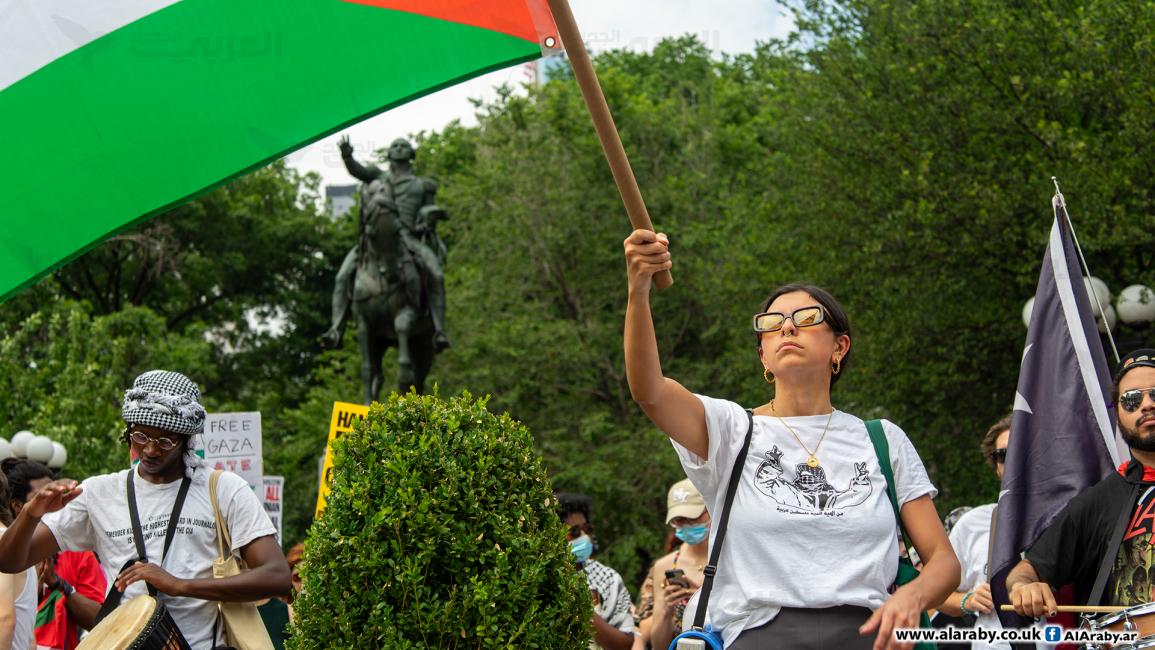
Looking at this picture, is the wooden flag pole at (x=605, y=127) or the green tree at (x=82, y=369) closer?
the wooden flag pole at (x=605, y=127)

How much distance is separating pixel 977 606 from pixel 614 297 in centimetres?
2300

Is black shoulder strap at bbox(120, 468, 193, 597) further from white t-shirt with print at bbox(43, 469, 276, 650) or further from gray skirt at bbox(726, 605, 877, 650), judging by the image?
gray skirt at bbox(726, 605, 877, 650)

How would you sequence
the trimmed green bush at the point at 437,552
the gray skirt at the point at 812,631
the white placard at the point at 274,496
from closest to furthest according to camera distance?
the gray skirt at the point at 812,631
the trimmed green bush at the point at 437,552
the white placard at the point at 274,496

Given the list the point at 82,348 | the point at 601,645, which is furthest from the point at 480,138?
the point at 601,645

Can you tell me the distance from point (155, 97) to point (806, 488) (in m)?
3.13

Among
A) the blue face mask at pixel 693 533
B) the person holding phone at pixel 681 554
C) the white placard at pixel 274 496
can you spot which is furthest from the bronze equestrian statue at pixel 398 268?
the blue face mask at pixel 693 533

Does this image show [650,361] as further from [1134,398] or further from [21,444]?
[21,444]

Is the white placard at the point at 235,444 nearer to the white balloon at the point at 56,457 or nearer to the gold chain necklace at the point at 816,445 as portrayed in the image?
the gold chain necklace at the point at 816,445

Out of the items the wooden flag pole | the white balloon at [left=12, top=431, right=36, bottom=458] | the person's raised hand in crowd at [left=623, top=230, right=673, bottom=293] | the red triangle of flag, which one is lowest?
the person's raised hand in crowd at [left=623, top=230, right=673, bottom=293]

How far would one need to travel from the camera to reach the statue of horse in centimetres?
1474

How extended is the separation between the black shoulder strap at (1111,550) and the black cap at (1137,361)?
0.42 meters

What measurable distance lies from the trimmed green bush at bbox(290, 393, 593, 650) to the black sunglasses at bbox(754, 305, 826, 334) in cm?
121

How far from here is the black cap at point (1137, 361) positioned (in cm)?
455

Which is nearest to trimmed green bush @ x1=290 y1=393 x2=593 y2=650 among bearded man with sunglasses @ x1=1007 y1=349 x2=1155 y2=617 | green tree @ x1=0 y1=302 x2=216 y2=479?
bearded man with sunglasses @ x1=1007 y1=349 x2=1155 y2=617
